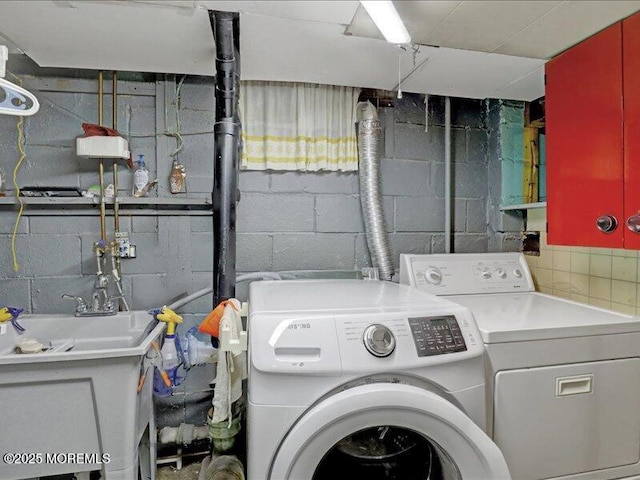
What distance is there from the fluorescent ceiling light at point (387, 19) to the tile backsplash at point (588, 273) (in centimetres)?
132

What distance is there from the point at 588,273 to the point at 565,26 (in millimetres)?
1092

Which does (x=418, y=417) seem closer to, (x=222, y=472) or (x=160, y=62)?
(x=222, y=472)

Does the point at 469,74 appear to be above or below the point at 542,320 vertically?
above

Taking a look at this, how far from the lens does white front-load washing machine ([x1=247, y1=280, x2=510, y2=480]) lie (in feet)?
3.03

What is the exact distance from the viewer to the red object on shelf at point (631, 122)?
1.16 m

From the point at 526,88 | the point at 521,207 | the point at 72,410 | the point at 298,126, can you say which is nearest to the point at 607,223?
the point at 521,207

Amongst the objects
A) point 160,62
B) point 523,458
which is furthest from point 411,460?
point 160,62

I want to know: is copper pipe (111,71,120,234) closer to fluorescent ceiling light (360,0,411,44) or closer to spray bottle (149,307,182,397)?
spray bottle (149,307,182,397)

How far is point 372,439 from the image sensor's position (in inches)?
47.6

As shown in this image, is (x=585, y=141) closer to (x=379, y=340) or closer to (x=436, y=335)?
(x=436, y=335)

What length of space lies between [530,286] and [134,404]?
6.04 ft

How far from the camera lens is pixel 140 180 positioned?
169 centimetres

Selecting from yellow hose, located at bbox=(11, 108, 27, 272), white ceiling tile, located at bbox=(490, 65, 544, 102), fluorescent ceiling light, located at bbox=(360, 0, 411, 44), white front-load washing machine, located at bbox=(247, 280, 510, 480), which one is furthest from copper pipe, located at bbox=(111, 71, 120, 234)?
white ceiling tile, located at bbox=(490, 65, 544, 102)

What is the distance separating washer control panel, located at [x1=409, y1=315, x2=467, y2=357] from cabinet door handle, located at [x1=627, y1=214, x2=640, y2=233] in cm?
67
